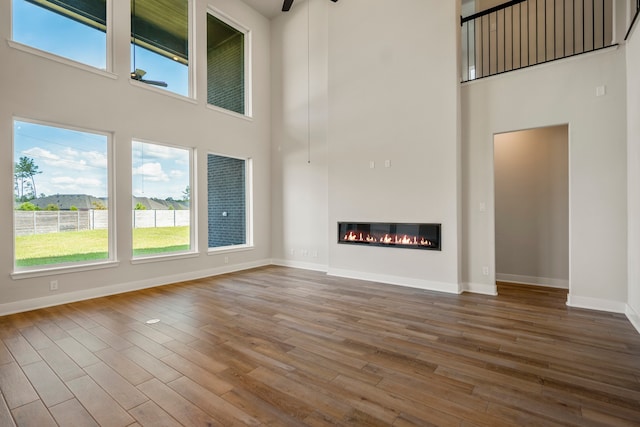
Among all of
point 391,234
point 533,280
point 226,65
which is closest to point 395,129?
point 391,234

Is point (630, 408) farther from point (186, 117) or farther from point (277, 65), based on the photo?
point (277, 65)

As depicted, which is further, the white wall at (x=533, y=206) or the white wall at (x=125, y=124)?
the white wall at (x=533, y=206)

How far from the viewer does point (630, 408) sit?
1866mm

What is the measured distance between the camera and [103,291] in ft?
14.5

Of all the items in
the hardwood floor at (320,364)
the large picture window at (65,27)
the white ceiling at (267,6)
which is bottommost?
the hardwood floor at (320,364)

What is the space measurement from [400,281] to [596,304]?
244 centimetres

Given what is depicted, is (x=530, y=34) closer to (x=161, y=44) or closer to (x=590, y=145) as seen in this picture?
(x=590, y=145)

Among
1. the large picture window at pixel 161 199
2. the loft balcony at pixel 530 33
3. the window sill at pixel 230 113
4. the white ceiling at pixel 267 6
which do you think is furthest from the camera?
the white ceiling at pixel 267 6

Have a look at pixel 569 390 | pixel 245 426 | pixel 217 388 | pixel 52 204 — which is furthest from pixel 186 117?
pixel 569 390

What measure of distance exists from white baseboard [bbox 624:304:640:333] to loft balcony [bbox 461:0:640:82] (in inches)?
133

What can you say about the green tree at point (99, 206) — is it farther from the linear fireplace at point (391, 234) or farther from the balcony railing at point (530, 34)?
the balcony railing at point (530, 34)

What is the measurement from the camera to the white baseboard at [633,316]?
3.08 metres

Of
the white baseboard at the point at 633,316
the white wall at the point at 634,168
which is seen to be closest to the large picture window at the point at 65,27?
the white wall at the point at 634,168

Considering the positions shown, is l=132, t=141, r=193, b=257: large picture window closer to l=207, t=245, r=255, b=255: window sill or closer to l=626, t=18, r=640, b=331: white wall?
l=207, t=245, r=255, b=255: window sill
